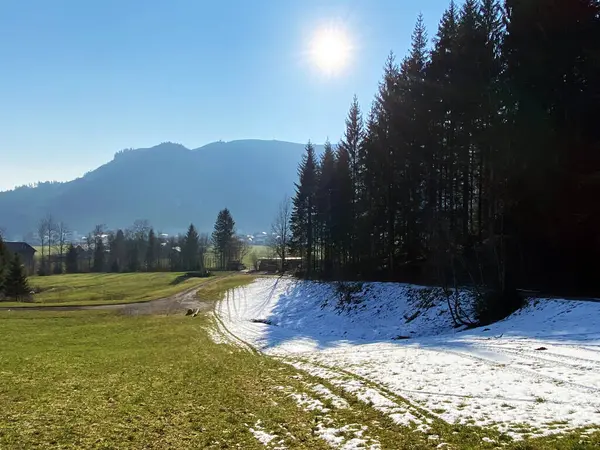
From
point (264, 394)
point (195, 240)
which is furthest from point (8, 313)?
point (195, 240)

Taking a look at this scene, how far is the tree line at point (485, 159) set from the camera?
64.4ft

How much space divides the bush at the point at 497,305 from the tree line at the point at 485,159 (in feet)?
2.19

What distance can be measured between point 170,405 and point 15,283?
155ft

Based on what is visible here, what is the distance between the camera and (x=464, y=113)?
2777 centimetres

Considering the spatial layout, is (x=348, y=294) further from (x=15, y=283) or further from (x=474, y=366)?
(x=15, y=283)

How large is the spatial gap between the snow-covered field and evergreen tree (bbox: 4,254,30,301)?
115ft

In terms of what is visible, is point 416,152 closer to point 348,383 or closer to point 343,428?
point 348,383

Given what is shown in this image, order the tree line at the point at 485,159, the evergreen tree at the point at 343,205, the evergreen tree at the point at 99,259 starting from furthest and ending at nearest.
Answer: the evergreen tree at the point at 99,259
the evergreen tree at the point at 343,205
the tree line at the point at 485,159

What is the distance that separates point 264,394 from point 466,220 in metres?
23.9

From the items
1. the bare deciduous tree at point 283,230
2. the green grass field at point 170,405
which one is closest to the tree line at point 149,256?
the bare deciduous tree at point 283,230

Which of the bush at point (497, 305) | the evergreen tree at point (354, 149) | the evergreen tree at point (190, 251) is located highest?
the evergreen tree at point (354, 149)

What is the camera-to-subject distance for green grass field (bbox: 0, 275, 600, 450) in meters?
6.59

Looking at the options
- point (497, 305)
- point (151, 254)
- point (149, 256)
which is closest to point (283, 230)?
point (497, 305)

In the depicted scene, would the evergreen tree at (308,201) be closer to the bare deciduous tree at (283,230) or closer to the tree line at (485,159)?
the tree line at (485,159)
